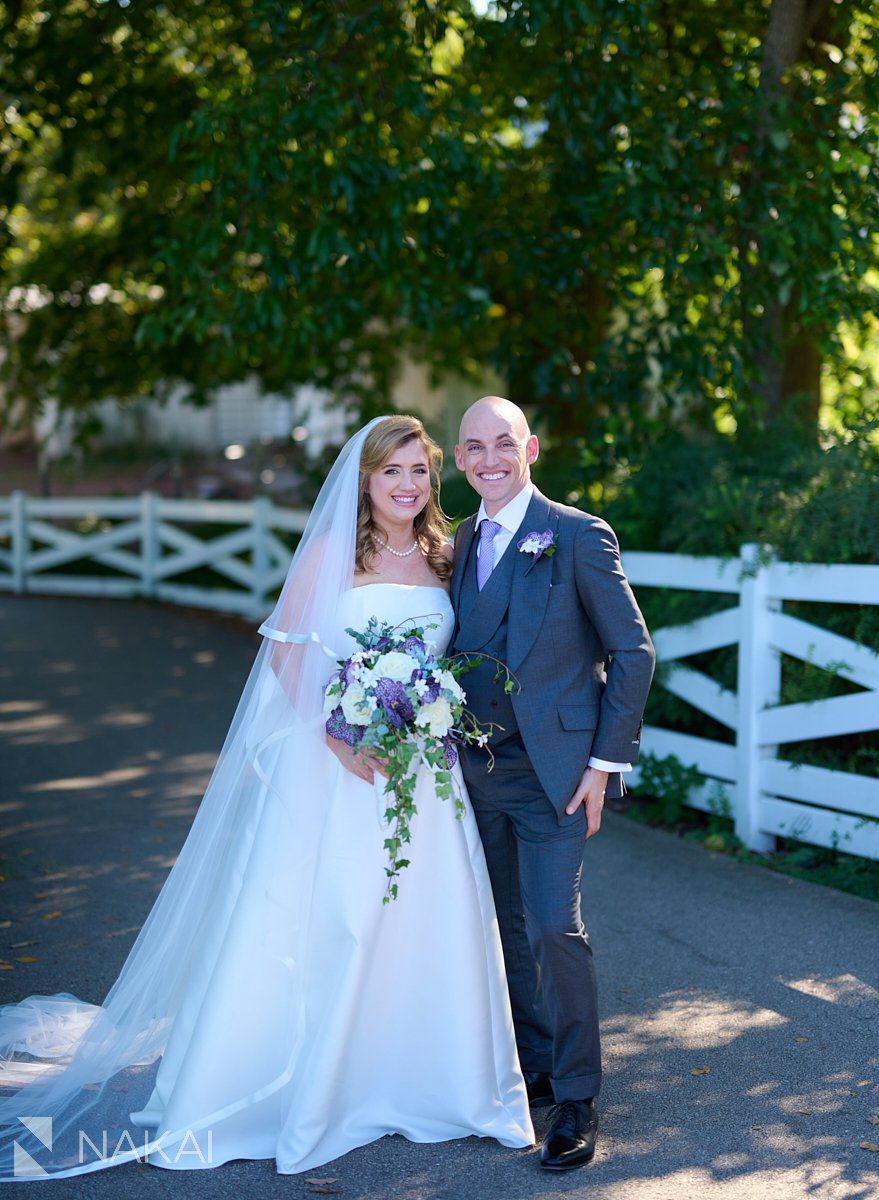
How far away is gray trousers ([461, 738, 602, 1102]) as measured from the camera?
4.01 metres

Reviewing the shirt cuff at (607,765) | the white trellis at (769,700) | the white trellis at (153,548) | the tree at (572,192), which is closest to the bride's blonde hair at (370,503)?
the shirt cuff at (607,765)

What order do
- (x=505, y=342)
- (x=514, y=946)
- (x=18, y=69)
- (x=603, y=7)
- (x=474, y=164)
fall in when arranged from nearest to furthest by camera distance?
(x=514, y=946), (x=603, y=7), (x=474, y=164), (x=505, y=342), (x=18, y=69)

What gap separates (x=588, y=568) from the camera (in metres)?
4.08

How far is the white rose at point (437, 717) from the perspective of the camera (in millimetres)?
3867

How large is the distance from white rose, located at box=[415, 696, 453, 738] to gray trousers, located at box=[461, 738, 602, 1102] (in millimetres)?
408

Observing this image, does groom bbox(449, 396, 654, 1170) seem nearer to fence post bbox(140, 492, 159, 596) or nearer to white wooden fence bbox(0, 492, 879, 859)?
white wooden fence bbox(0, 492, 879, 859)

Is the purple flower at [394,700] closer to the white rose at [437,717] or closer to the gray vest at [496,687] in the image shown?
the white rose at [437,717]

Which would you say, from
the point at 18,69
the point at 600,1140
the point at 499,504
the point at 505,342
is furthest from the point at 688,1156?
the point at 18,69

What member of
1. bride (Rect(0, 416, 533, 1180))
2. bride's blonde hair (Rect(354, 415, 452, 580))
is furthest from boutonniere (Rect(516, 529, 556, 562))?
bride's blonde hair (Rect(354, 415, 452, 580))

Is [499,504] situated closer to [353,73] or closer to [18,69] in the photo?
[353,73]

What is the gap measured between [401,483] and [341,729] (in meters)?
0.88

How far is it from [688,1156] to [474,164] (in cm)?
673

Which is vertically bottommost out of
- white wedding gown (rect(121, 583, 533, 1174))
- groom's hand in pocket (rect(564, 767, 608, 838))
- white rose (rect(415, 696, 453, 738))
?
white wedding gown (rect(121, 583, 533, 1174))

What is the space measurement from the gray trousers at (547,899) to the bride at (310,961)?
0.14 meters
